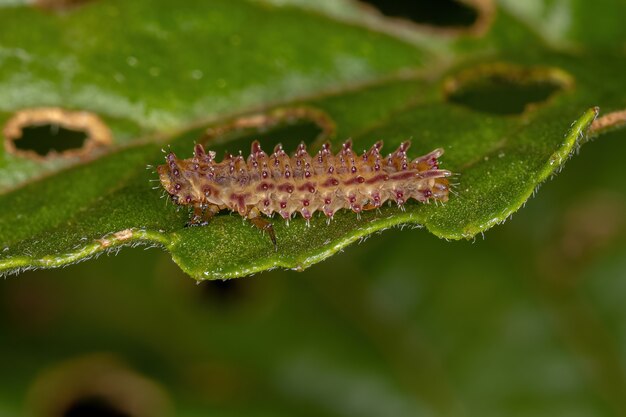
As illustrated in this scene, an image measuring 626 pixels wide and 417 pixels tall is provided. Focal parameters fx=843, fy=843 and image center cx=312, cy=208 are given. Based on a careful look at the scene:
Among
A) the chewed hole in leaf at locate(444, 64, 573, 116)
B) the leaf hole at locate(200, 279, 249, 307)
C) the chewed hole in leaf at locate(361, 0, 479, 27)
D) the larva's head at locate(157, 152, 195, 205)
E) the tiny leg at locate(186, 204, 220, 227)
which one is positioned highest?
the chewed hole in leaf at locate(361, 0, 479, 27)

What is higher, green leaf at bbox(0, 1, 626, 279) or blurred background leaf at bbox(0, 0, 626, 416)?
green leaf at bbox(0, 1, 626, 279)

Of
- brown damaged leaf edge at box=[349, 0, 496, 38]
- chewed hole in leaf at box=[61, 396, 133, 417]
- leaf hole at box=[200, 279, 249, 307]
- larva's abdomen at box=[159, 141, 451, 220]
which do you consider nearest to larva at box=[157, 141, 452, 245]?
larva's abdomen at box=[159, 141, 451, 220]

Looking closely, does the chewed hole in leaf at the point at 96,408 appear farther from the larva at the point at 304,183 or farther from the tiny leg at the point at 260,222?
the tiny leg at the point at 260,222

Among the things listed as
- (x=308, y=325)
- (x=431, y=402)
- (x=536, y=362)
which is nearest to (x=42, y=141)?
(x=308, y=325)

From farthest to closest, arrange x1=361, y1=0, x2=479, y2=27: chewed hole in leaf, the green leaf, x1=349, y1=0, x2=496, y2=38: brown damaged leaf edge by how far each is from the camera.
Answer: x1=361, y1=0, x2=479, y2=27: chewed hole in leaf
x1=349, y1=0, x2=496, y2=38: brown damaged leaf edge
the green leaf

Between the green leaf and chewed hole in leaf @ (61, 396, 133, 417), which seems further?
chewed hole in leaf @ (61, 396, 133, 417)

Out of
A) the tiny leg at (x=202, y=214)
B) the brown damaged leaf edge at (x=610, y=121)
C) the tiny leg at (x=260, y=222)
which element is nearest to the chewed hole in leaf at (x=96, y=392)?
the tiny leg at (x=202, y=214)

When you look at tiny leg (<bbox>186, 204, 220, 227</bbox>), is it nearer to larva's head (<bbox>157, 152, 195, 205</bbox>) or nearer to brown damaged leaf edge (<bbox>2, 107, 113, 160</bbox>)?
larva's head (<bbox>157, 152, 195, 205</bbox>)

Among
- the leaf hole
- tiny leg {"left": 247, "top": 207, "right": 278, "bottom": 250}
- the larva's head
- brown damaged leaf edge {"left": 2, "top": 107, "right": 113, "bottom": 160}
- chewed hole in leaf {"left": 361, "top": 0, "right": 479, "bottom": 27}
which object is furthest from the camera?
the leaf hole
